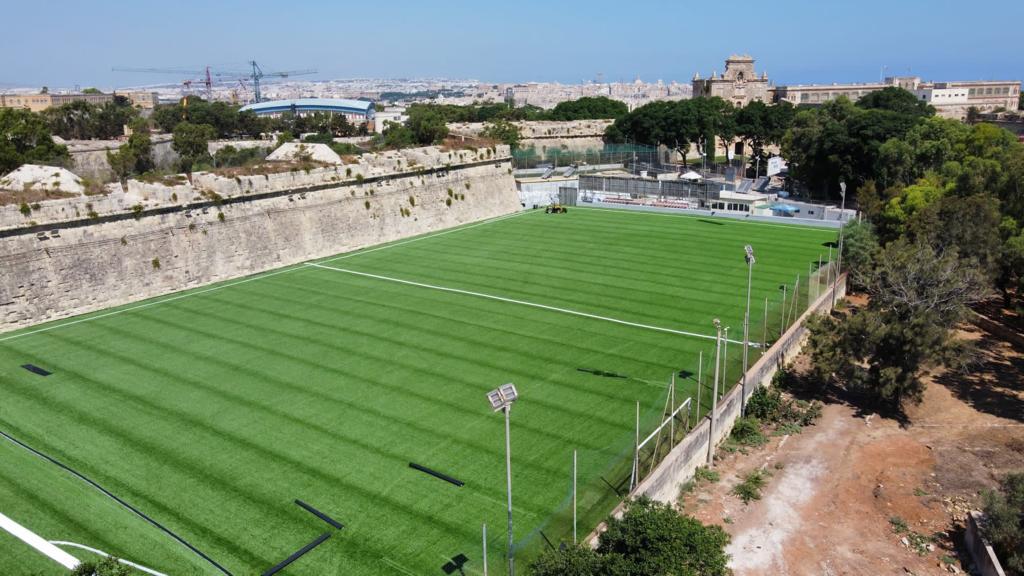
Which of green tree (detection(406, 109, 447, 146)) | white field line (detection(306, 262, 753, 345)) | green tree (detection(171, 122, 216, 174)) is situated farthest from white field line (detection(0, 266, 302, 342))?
green tree (detection(171, 122, 216, 174))

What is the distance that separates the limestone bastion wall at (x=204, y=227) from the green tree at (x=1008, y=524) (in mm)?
25453

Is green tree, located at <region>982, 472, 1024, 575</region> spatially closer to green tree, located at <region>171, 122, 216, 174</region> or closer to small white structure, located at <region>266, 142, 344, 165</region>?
small white structure, located at <region>266, 142, 344, 165</region>

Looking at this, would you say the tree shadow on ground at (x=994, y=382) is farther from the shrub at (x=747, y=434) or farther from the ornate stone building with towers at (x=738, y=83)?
the ornate stone building with towers at (x=738, y=83)

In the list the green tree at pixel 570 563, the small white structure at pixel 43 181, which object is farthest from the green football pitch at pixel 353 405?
the small white structure at pixel 43 181

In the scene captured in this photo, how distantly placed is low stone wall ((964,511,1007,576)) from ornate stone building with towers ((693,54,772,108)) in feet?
321

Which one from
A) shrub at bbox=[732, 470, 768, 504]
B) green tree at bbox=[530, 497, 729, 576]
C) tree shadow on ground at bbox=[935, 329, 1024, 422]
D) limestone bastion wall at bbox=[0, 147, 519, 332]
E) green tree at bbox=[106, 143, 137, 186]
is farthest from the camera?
green tree at bbox=[106, 143, 137, 186]

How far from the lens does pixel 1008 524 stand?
10891 mm

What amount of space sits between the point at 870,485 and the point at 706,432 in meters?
3.35

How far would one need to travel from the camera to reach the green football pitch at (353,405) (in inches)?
449

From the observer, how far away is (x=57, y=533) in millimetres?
11320

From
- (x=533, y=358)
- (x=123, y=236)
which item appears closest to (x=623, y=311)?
(x=533, y=358)

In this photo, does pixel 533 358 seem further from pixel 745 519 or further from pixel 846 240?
pixel 846 240

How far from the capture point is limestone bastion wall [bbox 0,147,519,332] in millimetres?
22406

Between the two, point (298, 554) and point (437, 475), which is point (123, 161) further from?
point (298, 554)
